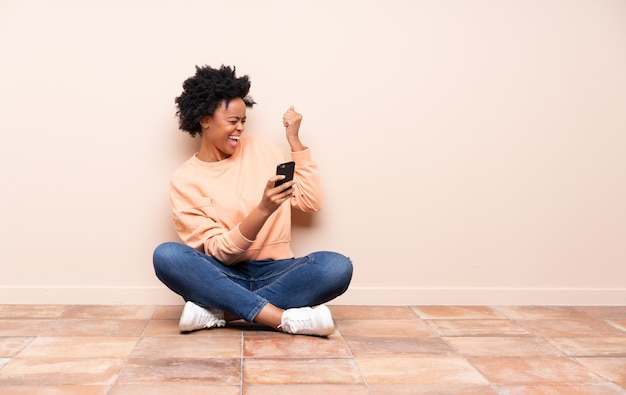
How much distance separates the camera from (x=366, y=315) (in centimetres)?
268

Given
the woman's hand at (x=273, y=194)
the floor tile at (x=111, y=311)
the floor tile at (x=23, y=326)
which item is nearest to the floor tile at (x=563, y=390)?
the woman's hand at (x=273, y=194)

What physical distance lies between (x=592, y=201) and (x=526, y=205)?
295 mm

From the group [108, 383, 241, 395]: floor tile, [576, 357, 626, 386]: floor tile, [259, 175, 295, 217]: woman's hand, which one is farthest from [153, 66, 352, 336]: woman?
[576, 357, 626, 386]: floor tile

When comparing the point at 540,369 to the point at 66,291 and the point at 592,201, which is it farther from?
the point at 66,291

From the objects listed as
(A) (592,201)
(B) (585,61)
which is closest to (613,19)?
(B) (585,61)

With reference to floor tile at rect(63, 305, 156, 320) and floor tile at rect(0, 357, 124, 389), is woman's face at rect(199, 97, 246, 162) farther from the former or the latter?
floor tile at rect(0, 357, 124, 389)

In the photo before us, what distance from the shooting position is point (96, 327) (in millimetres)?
2410

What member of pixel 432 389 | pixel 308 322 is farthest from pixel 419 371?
pixel 308 322

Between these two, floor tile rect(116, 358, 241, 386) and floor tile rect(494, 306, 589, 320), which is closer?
floor tile rect(116, 358, 241, 386)

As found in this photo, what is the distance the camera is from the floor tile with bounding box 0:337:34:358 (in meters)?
2.05

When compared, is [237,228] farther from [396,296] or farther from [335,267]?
[396,296]

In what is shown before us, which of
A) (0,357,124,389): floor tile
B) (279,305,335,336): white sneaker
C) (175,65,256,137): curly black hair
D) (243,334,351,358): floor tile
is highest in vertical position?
(175,65,256,137): curly black hair

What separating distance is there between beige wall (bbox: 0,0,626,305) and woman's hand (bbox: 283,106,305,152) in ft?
0.47

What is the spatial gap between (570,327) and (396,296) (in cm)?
69
